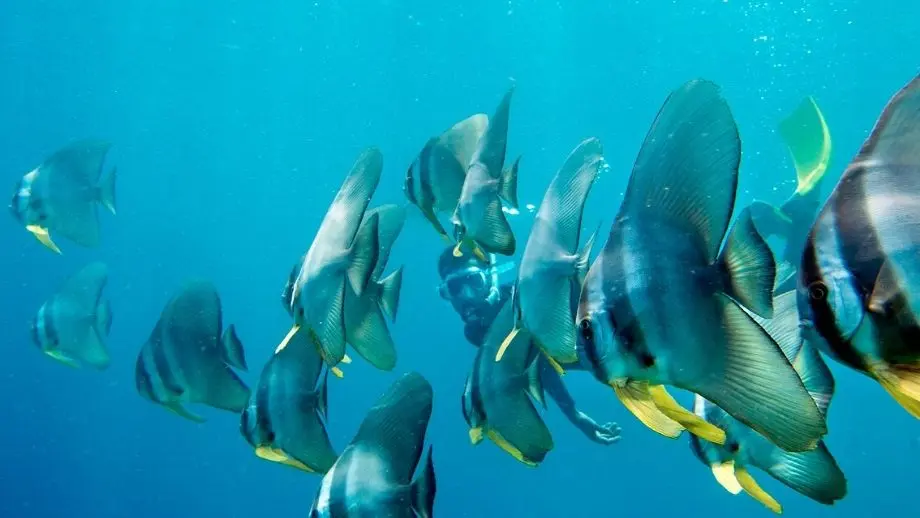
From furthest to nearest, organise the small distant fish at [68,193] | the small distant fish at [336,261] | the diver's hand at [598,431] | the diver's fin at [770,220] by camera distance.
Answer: the diver's fin at [770,220] → the diver's hand at [598,431] → the small distant fish at [68,193] → the small distant fish at [336,261]

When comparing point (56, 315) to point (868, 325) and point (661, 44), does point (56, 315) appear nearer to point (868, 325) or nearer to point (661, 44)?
point (868, 325)

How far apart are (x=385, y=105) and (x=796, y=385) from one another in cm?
3752

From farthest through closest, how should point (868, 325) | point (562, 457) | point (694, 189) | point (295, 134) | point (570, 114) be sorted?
point (295, 134)
point (562, 457)
point (570, 114)
point (694, 189)
point (868, 325)

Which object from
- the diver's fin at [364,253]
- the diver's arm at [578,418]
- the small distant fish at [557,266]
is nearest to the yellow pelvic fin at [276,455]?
the diver's fin at [364,253]

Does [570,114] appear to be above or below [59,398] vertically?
above

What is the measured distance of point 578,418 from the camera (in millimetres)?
6277

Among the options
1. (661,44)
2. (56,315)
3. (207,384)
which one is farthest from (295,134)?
(207,384)

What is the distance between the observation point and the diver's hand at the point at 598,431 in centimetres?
601

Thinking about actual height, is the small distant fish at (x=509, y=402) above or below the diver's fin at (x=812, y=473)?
below

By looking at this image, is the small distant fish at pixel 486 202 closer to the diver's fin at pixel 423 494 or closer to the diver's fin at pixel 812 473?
the diver's fin at pixel 423 494

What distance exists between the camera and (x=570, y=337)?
6.75 feet

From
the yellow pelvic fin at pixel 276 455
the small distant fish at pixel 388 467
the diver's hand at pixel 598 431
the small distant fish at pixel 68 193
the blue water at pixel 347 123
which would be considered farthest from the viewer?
the blue water at pixel 347 123

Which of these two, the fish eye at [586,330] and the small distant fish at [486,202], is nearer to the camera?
the fish eye at [586,330]

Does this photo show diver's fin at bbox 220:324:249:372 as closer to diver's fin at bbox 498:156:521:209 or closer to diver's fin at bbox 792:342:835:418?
diver's fin at bbox 498:156:521:209
